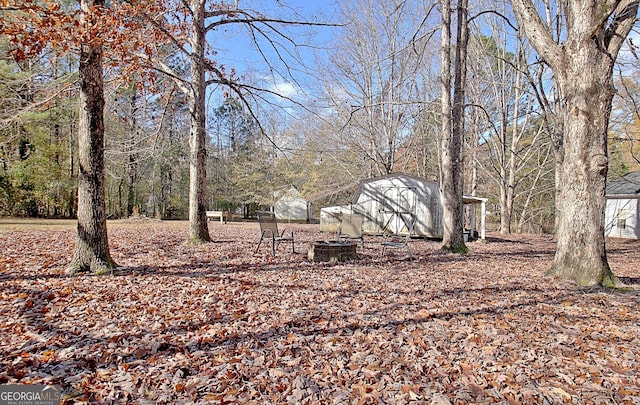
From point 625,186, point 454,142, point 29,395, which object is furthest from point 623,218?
point 29,395

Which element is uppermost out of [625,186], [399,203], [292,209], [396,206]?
[625,186]

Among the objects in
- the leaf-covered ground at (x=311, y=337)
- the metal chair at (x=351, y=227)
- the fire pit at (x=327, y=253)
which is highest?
the metal chair at (x=351, y=227)

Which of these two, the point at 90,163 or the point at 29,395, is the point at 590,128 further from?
the point at 90,163

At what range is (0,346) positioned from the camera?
293 cm

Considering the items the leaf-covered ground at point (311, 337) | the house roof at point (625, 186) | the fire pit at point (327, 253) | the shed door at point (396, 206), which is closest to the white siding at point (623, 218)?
the house roof at point (625, 186)

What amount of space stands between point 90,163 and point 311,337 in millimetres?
4329

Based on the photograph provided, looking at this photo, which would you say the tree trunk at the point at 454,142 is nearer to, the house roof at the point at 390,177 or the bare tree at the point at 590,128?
the bare tree at the point at 590,128

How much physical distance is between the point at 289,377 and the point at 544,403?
175 centimetres

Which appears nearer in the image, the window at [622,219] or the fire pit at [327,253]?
the fire pit at [327,253]

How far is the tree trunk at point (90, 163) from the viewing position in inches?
204

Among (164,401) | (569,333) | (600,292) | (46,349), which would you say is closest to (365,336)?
(164,401)

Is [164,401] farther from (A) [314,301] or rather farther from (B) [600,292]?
(B) [600,292]

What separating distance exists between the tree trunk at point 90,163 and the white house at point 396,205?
9349mm

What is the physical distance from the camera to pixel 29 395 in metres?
2.35
